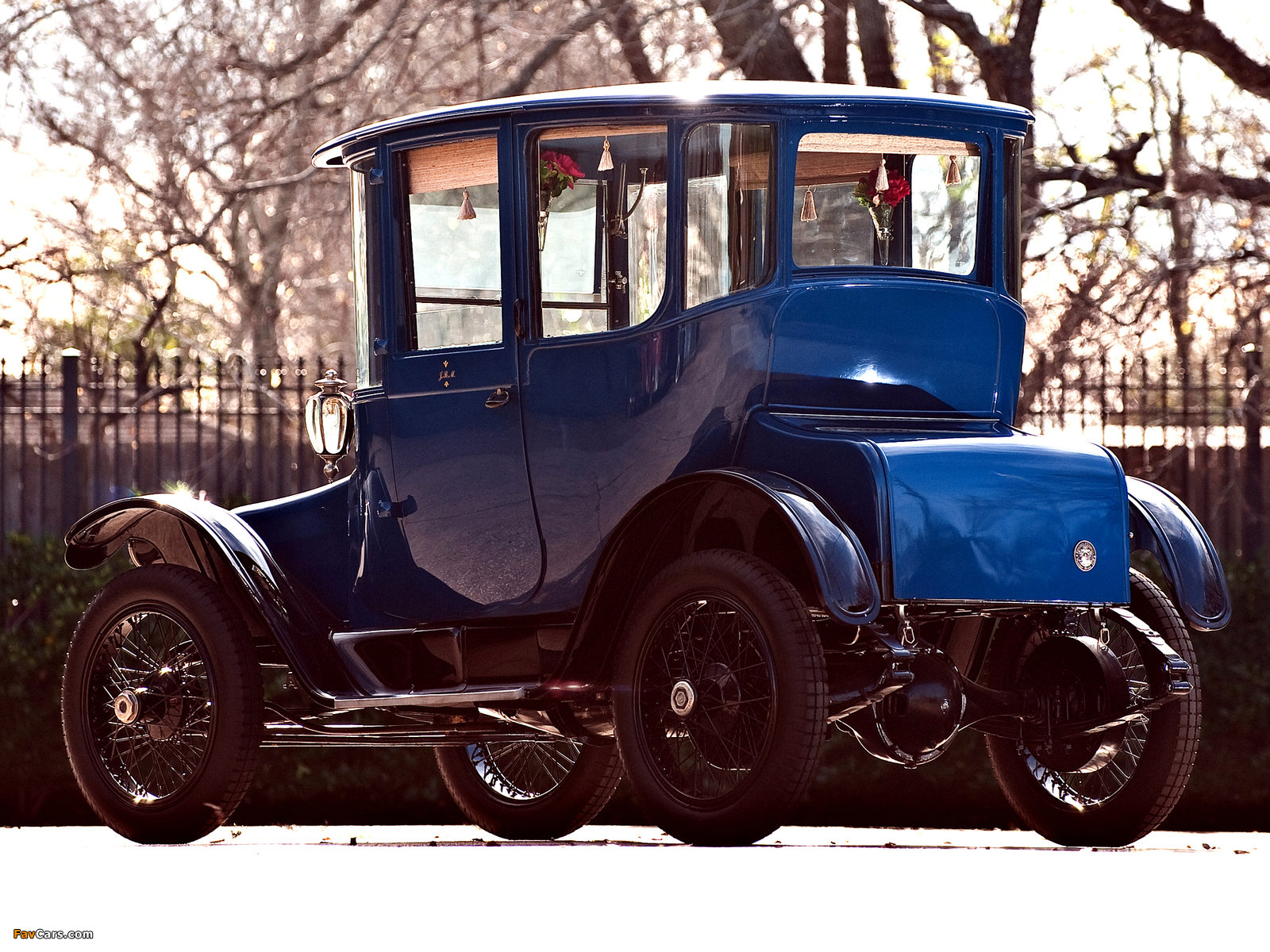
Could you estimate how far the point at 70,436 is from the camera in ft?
39.6

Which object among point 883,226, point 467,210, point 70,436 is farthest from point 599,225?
point 70,436

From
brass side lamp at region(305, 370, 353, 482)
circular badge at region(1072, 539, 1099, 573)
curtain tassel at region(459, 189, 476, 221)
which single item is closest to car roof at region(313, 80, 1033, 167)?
curtain tassel at region(459, 189, 476, 221)

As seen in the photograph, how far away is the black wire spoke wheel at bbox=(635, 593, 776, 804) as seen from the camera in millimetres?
5145

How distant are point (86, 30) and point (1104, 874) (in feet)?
34.1

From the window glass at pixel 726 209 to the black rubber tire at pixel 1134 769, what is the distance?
1.56 metres

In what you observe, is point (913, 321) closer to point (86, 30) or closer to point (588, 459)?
point (588, 459)

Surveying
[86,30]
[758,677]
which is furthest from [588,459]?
[86,30]

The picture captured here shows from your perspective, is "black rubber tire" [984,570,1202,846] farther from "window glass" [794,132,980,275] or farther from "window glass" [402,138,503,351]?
"window glass" [402,138,503,351]

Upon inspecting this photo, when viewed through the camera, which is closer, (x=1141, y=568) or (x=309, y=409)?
(x=309, y=409)

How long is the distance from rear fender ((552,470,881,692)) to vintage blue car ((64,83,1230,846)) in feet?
0.04

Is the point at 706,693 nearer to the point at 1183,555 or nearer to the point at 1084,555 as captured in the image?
the point at 1084,555

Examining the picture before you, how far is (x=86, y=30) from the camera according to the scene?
41.3 ft

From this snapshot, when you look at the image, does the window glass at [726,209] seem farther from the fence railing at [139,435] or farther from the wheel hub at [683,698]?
the fence railing at [139,435]

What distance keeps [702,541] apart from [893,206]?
146 cm
